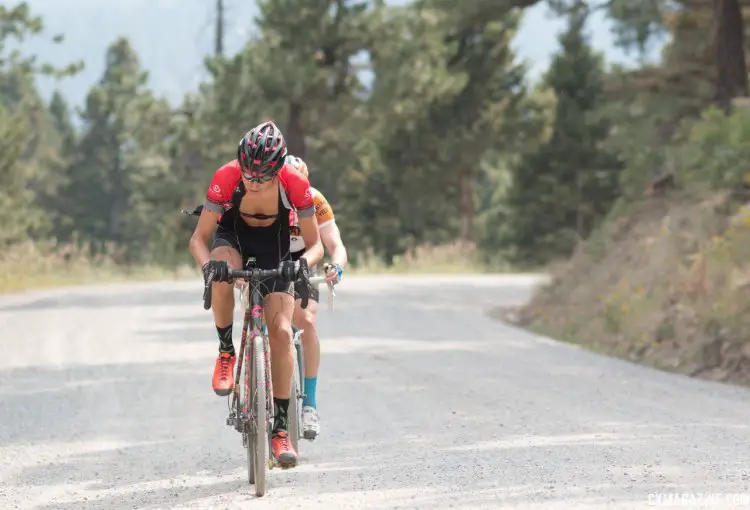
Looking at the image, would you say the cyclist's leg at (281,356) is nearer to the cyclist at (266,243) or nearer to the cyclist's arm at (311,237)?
the cyclist at (266,243)

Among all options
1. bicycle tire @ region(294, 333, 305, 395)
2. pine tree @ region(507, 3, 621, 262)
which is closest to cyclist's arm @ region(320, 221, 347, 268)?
bicycle tire @ region(294, 333, 305, 395)

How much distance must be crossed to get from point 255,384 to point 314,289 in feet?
3.17

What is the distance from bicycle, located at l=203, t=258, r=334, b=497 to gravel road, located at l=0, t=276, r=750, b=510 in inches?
8.1

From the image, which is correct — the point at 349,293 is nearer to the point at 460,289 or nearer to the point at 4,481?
the point at 460,289

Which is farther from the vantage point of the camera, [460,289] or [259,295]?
[460,289]

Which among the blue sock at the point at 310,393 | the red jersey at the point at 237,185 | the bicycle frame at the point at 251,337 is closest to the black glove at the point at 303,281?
the bicycle frame at the point at 251,337

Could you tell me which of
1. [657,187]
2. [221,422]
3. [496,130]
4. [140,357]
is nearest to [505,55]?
[496,130]

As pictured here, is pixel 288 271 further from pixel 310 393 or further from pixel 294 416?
pixel 310 393

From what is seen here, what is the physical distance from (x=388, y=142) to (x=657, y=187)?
120 ft

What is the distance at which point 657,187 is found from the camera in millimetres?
20812

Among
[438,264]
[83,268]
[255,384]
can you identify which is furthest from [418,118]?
[255,384]

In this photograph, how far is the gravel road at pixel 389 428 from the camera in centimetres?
675

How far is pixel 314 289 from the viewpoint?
770cm

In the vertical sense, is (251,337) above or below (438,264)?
above
